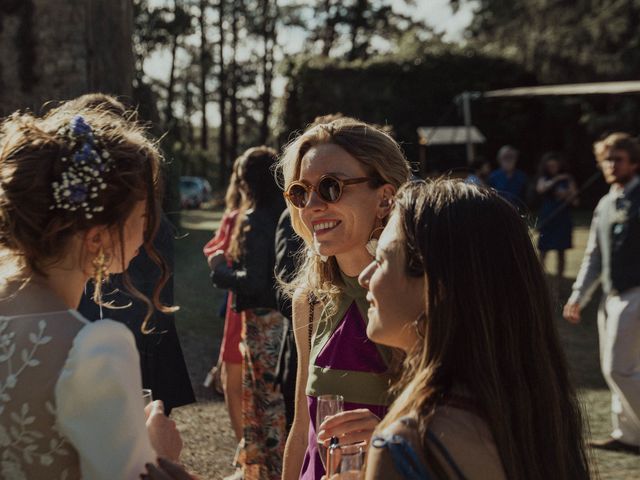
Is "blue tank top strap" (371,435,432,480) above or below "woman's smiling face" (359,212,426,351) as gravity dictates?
below

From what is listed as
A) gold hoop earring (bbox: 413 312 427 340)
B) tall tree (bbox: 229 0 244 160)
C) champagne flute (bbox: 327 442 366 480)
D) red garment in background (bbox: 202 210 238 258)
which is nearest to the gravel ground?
red garment in background (bbox: 202 210 238 258)

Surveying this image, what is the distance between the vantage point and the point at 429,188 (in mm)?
1985

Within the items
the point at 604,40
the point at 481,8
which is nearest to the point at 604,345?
the point at 604,40

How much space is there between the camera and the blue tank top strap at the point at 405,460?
1.65m

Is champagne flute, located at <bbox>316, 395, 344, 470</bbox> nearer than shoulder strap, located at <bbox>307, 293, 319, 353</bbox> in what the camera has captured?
Yes

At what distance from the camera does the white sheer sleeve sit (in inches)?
72.5

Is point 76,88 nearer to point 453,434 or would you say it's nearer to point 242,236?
point 242,236

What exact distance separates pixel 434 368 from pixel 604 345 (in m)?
5.20

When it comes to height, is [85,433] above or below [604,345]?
above

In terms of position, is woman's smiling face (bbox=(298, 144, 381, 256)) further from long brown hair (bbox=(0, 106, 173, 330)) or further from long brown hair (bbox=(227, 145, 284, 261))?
long brown hair (bbox=(227, 145, 284, 261))

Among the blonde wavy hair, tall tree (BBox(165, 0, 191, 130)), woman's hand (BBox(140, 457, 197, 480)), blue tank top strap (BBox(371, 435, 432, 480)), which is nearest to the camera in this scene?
blue tank top strap (BBox(371, 435, 432, 480))

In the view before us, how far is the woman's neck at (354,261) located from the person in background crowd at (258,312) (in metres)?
2.74

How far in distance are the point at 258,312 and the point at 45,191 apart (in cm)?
399

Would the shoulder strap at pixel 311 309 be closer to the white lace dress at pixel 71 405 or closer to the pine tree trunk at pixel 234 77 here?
the white lace dress at pixel 71 405
